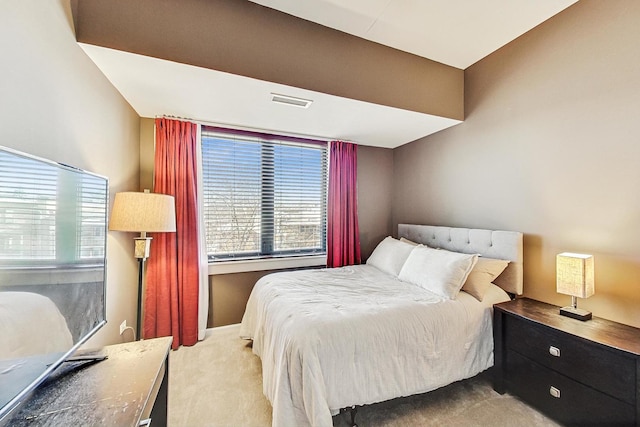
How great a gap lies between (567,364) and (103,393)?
2438mm

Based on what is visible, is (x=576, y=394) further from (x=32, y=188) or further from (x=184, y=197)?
(x=184, y=197)

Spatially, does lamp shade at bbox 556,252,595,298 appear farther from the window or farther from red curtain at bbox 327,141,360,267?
the window

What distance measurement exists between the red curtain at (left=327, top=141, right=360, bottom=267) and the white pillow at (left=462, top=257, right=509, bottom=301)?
1573 millimetres

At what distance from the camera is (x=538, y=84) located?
6.93 ft

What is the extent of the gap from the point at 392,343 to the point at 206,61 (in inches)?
89.1

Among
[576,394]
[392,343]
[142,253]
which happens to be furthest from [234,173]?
[576,394]

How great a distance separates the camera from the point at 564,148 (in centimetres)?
195

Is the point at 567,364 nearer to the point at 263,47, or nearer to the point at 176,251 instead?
the point at 263,47

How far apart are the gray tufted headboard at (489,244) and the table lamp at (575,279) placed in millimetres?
378

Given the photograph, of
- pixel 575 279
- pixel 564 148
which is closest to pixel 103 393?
pixel 575 279

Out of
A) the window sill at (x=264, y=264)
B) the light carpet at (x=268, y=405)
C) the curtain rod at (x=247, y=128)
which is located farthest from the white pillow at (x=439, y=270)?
the curtain rod at (x=247, y=128)

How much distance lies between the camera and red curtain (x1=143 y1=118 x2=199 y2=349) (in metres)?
2.57

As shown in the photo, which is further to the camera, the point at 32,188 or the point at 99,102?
the point at 99,102

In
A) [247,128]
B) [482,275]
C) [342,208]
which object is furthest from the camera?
[342,208]
